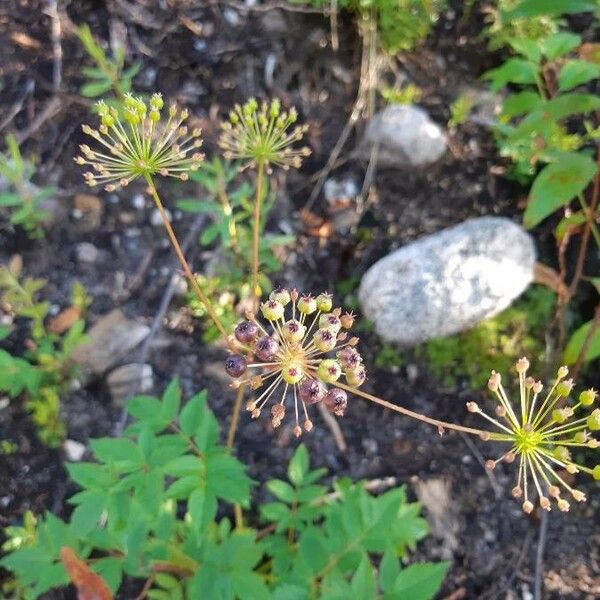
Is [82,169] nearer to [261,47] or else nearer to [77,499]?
[261,47]

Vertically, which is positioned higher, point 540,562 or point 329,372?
point 329,372

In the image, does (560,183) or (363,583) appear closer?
(363,583)

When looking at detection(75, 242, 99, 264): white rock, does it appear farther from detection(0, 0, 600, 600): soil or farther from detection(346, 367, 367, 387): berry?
detection(346, 367, 367, 387): berry

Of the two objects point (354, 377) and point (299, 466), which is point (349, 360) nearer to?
point (354, 377)

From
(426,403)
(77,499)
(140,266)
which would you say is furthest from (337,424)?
(77,499)

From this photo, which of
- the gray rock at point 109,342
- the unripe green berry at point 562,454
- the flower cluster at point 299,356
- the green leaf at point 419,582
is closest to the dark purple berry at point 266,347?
the flower cluster at point 299,356

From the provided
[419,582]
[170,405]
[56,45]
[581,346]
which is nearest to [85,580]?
[170,405]

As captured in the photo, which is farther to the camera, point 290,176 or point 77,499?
point 290,176
